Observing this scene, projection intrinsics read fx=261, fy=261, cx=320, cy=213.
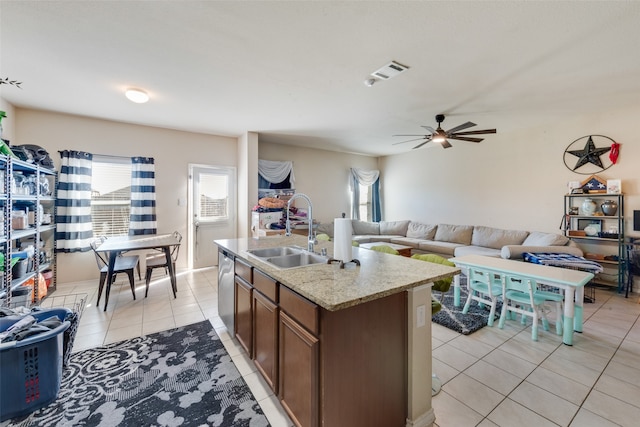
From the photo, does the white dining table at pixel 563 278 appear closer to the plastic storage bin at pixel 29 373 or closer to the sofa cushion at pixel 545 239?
the sofa cushion at pixel 545 239

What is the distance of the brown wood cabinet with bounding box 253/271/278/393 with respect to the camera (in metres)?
1.62

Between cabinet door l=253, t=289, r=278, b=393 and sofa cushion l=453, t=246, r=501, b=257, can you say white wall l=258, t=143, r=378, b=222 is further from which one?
cabinet door l=253, t=289, r=278, b=393

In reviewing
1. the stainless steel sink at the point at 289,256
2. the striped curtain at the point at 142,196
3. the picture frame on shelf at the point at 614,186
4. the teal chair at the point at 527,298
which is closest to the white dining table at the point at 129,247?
the striped curtain at the point at 142,196

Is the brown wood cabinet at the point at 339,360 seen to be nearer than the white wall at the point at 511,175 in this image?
Yes

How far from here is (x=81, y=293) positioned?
11.9 feet

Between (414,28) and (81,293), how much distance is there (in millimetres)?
5036

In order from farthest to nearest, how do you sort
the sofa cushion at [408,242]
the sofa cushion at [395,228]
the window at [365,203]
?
the window at [365,203]
the sofa cushion at [395,228]
the sofa cushion at [408,242]

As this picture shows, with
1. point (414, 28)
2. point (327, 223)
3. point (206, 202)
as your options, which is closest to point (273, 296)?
point (414, 28)

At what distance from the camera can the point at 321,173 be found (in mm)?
6531

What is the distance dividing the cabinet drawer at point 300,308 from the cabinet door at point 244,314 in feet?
1.78

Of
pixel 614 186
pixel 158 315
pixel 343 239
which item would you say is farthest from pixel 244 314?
pixel 614 186

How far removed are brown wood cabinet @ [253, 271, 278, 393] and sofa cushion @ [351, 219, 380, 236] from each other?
16.1ft

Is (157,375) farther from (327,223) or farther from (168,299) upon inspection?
(327,223)

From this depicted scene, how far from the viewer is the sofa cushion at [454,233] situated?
17.6 feet
